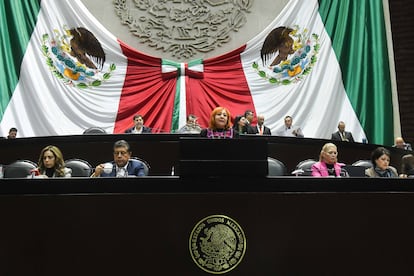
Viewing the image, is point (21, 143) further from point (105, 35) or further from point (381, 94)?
point (381, 94)

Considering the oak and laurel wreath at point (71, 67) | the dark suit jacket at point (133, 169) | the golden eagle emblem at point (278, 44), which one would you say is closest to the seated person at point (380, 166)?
the dark suit jacket at point (133, 169)

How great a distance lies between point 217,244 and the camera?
107 inches

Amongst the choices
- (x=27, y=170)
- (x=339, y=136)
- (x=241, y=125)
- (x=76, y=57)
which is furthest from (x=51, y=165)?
(x=76, y=57)

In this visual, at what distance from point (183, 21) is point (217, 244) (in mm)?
6135

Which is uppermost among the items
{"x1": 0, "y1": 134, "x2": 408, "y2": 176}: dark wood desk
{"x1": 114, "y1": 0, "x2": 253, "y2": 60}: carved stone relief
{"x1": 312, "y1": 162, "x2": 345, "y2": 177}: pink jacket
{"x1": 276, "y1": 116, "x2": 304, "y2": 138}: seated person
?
{"x1": 114, "y1": 0, "x2": 253, "y2": 60}: carved stone relief

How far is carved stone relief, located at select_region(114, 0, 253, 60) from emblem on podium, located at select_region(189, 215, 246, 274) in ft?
19.1

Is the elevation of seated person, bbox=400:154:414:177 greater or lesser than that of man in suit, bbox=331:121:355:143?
lesser

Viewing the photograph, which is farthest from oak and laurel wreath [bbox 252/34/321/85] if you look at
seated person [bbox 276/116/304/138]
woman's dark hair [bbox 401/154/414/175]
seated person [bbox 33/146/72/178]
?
seated person [bbox 33/146/72/178]

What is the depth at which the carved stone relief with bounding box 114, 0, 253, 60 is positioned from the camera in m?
8.36

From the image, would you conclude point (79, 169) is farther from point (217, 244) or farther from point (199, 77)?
point (199, 77)

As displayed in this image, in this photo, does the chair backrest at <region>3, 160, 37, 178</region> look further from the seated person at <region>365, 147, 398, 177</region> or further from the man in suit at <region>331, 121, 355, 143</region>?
the man in suit at <region>331, 121, 355, 143</region>

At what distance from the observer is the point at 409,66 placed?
8375mm

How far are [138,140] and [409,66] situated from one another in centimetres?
480

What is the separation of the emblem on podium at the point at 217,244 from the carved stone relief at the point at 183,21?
19.1 ft
